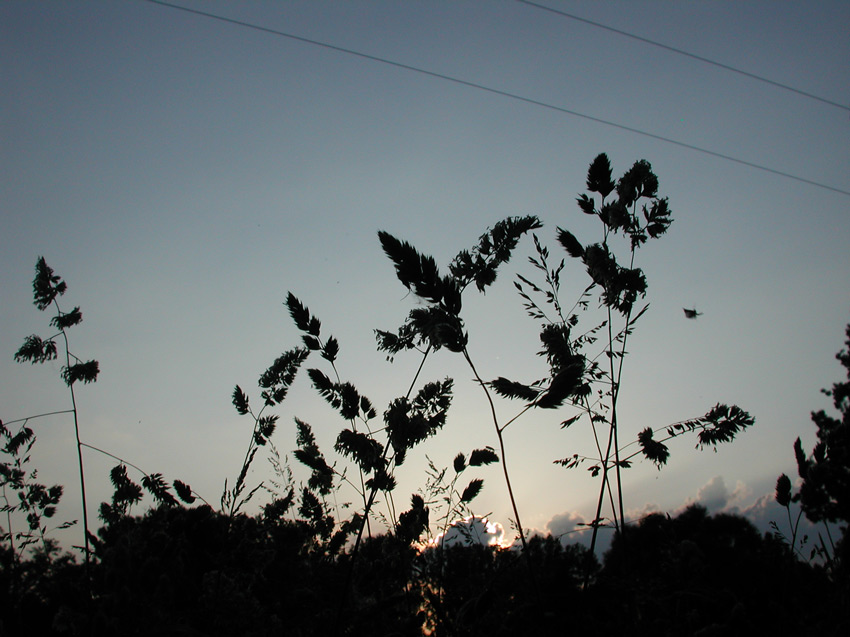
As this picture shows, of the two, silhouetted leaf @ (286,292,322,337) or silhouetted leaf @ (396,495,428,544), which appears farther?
silhouetted leaf @ (396,495,428,544)

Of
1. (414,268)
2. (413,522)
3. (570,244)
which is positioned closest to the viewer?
(414,268)

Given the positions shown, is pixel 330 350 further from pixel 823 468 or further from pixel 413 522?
pixel 823 468

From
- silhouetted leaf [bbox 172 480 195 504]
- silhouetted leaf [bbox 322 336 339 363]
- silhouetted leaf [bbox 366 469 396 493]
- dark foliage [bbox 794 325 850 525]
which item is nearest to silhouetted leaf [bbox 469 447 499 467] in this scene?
silhouetted leaf [bbox 366 469 396 493]

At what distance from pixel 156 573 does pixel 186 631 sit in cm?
38

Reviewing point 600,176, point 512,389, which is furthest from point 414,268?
point 600,176

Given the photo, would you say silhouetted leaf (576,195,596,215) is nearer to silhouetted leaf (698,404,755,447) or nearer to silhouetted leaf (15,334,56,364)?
silhouetted leaf (698,404,755,447)

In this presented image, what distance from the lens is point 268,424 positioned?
4754 mm

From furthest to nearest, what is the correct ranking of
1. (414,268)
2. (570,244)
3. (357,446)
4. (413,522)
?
(413,522) < (570,244) < (357,446) < (414,268)

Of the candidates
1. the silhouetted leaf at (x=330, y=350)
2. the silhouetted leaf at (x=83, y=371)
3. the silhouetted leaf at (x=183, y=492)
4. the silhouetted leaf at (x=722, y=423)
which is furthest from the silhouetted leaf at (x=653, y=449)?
the silhouetted leaf at (x=83, y=371)

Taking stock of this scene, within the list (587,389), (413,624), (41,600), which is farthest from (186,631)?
(41,600)

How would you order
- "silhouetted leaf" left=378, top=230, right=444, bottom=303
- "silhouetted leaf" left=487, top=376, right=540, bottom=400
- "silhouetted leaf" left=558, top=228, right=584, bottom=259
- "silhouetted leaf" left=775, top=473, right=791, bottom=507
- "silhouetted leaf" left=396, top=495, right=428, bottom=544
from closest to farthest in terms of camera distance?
"silhouetted leaf" left=378, top=230, right=444, bottom=303
"silhouetted leaf" left=487, top=376, right=540, bottom=400
"silhouetted leaf" left=775, top=473, right=791, bottom=507
"silhouetted leaf" left=558, top=228, right=584, bottom=259
"silhouetted leaf" left=396, top=495, right=428, bottom=544

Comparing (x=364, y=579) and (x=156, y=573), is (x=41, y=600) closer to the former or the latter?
(x=364, y=579)

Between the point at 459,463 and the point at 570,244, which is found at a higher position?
the point at 570,244

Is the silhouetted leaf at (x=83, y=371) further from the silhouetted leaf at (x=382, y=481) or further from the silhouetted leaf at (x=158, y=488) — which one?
the silhouetted leaf at (x=382, y=481)
